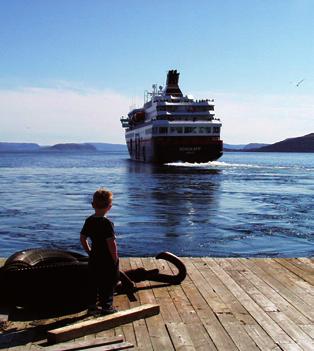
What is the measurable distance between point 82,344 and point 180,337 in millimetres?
860

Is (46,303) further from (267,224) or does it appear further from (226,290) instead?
(267,224)

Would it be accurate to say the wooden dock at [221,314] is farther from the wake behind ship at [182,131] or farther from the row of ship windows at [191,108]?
the row of ship windows at [191,108]

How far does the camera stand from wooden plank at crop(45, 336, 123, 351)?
13.6 feet

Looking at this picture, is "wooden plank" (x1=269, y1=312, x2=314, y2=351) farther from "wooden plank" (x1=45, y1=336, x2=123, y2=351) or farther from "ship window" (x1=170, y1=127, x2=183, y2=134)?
"ship window" (x1=170, y1=127, x2=183, y2=134)

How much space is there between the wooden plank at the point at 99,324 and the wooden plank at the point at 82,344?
4.4 inches

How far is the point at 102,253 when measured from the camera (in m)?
5.06

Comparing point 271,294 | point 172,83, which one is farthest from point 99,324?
point 172,83

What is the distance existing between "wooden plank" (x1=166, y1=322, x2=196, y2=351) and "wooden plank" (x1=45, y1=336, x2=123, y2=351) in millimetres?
473

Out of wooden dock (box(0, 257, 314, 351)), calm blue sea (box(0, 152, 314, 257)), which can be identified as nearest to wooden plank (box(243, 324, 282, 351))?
wooden dock (box(0, 257, 314, 351))

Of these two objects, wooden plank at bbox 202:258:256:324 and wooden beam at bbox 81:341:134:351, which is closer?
wooden beam at bbox 81:341:134:351

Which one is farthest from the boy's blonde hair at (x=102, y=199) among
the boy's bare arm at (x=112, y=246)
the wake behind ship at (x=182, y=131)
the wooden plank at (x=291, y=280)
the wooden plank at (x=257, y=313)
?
the wake behind ship at (x=182, y=131)

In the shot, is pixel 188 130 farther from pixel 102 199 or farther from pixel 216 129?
pixel 102 199

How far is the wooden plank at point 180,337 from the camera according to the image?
4.26 m

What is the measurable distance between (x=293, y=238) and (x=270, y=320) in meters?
10.0
